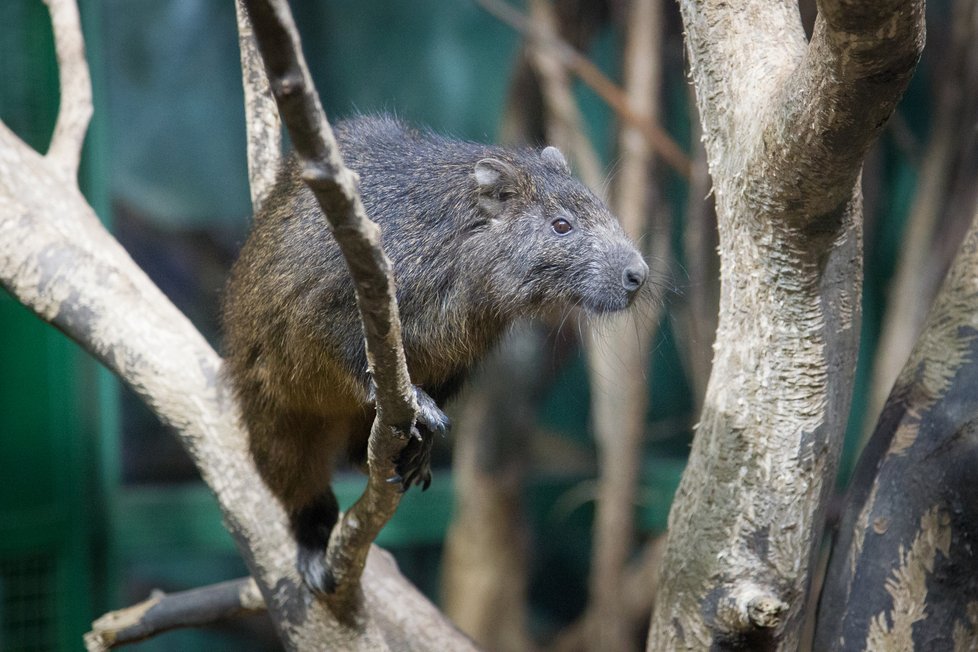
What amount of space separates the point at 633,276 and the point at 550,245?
249 millimetres

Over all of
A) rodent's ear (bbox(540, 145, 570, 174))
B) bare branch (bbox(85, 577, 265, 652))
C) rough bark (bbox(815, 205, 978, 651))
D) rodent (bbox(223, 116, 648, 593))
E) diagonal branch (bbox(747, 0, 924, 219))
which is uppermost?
rodent's ear (bbox(540, 145, 570, 174))

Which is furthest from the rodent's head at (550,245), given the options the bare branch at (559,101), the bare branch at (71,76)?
the bare branch at (559,101)

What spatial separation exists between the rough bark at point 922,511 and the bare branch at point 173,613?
1.65 m

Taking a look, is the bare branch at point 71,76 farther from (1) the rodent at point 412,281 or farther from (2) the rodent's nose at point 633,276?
(2) the rodent's nose at point 633,276

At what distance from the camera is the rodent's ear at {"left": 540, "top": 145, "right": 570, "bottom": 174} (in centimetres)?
288

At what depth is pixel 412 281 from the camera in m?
2.67

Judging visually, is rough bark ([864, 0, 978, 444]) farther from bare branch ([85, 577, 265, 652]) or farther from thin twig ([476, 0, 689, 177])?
bare branch ([85, 577, 265, 652])

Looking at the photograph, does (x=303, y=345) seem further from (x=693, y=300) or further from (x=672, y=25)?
(x=672, y=25)

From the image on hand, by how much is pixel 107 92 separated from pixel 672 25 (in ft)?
10.3

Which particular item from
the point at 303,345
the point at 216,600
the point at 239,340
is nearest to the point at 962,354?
the point at 303,345

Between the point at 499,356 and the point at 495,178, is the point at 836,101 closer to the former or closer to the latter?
the point at 495,178

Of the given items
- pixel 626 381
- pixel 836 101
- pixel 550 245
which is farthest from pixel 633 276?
pixel 626 381

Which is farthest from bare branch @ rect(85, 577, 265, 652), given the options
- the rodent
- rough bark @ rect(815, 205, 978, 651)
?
rough bark @ rect(815, 205, 978, 651)

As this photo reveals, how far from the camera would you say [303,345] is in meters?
2.55
